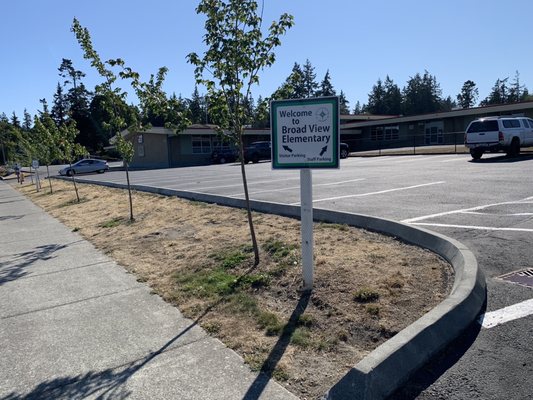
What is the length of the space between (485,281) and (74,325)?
4070 millimetres

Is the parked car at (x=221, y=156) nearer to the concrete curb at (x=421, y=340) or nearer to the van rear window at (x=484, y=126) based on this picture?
the van rear window at (x=484, y=126)

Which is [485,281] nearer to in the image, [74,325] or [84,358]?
[84,358]

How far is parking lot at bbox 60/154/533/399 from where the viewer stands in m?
2.89

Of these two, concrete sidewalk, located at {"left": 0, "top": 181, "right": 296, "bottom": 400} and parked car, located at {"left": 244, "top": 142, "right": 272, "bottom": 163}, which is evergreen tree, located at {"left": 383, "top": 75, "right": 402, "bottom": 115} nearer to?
parked car, located at {"left": 244, "top": 142, "right": 272, "bottom": 163}

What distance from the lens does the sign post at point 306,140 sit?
4434 mm

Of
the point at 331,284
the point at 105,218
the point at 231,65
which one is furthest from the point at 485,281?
the point at 105,218

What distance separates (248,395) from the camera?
9.93ft

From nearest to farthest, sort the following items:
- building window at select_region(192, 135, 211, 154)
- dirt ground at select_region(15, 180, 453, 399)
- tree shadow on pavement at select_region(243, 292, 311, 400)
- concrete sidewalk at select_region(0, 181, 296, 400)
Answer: tree shadow on pavement at select_region(243, 292, 311, 400) < concrete sidewalk at select_region(0, 181, 296, 400) < dirt ground at select_region(15, 180, 453, 399) < building window at select_region(192, 135, 211, 154)

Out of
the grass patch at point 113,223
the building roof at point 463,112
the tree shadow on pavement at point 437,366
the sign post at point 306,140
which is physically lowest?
the grass patch at point 113,223

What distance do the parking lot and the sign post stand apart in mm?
1852

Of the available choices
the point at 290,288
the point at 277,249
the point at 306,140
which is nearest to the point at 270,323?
the point at 290,288

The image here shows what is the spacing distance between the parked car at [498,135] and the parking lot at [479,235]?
6214 mm

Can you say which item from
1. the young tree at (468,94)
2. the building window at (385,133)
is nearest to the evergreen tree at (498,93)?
the young tree at (468,94)

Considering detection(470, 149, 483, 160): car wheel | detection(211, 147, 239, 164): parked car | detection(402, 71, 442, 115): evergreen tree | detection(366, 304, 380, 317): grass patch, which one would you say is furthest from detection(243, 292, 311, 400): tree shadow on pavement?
detection(402, 71, 442, 115): evergreen tree
